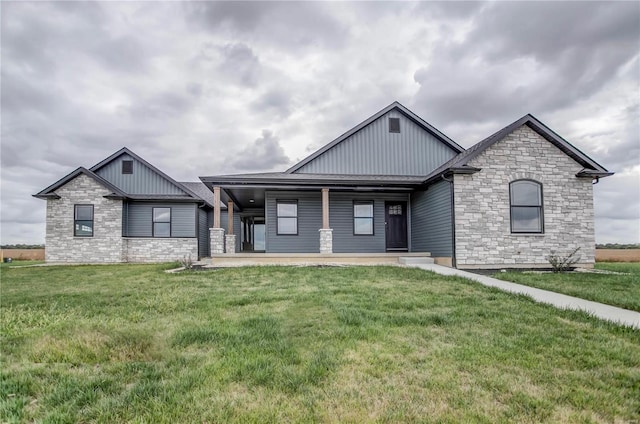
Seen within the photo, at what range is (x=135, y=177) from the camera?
18.5 metres

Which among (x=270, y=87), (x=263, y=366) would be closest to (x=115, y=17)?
(x=270, y=87)

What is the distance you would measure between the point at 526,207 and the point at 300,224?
27.8 ft

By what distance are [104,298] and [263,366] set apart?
491cm

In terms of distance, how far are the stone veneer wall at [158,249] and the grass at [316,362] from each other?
1250cm

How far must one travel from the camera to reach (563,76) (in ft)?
46.4

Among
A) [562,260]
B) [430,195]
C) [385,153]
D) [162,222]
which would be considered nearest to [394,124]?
[385,153]

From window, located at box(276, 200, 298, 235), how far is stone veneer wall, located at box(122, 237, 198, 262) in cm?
630

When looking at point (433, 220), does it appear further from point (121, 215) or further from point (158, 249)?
point (121, 215)

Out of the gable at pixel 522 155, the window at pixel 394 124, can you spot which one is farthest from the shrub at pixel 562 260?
the window at pixel 394 124

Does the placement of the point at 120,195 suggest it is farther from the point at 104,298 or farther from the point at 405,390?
the point at 405,390

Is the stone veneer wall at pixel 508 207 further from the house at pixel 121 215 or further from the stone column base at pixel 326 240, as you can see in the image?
the house at pixel 121 215

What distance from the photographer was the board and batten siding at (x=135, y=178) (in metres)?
18.5

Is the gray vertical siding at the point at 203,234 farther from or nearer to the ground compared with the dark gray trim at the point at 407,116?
nearer to the ground

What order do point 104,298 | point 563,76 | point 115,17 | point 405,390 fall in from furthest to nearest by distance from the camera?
point 563,76
point 115,17
point 104,298
point 405,390
